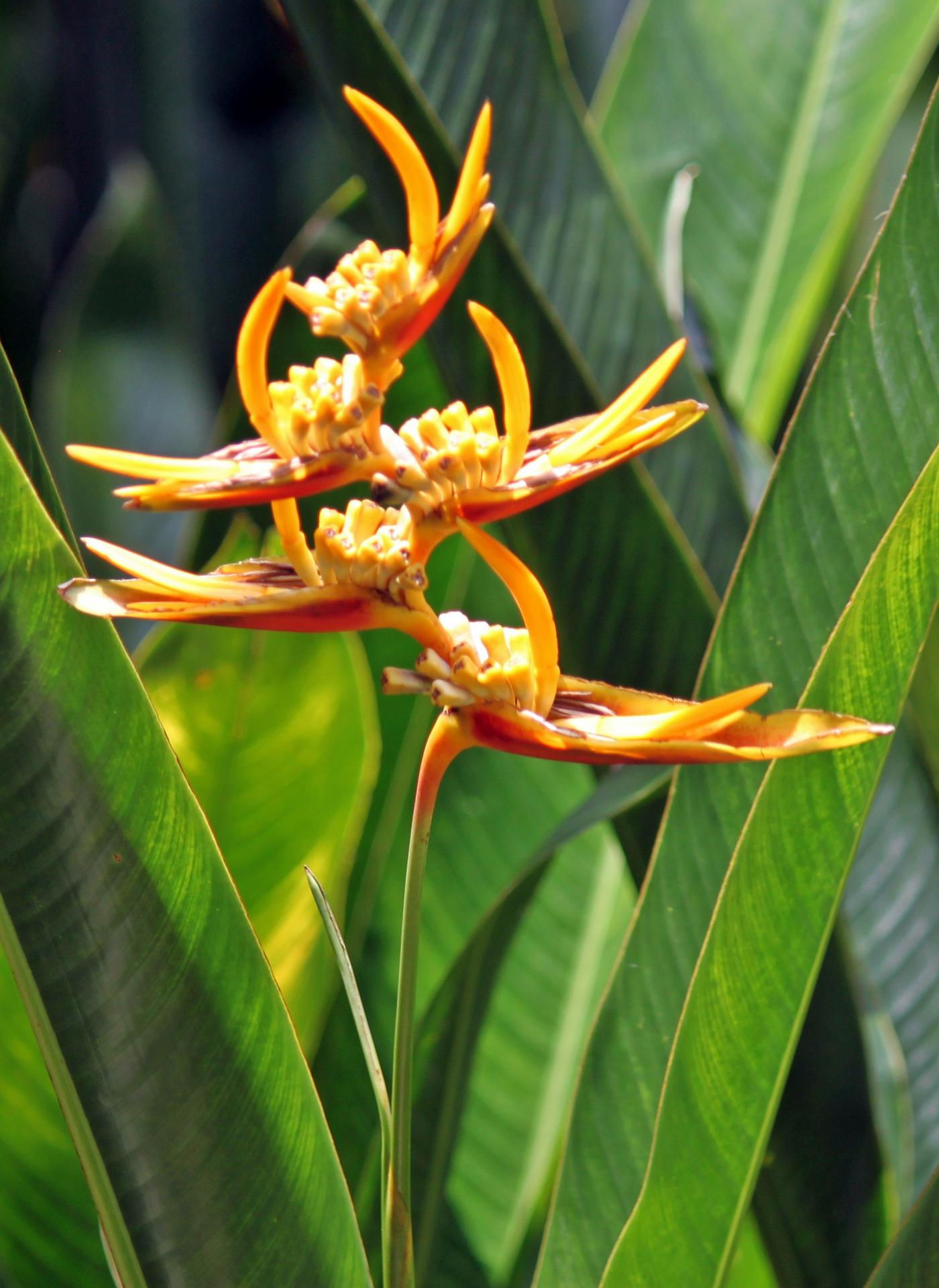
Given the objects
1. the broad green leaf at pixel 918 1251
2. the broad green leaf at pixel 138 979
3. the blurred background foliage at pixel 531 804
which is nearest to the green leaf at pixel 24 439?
the broad green leaf at pixel 138 979

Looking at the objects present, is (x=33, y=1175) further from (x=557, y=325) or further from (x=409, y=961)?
(x=557, y=325)

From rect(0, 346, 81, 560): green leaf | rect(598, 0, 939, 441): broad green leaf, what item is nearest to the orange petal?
rect(0, 346, 81, 560): green leaf

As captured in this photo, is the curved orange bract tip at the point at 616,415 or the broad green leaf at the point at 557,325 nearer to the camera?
the curved orange bract tip at the point at 616,415

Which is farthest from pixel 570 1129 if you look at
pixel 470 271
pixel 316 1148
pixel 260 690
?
pixel 470 271

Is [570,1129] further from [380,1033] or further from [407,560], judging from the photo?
[407,560]

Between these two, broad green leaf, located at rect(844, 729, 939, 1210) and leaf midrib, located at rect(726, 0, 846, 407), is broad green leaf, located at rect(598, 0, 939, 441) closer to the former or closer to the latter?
leaf midrib, located at rect(726, 0, 846, 407)

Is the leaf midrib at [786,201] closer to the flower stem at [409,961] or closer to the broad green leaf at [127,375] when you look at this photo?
the broad green leaf at [127,375]
